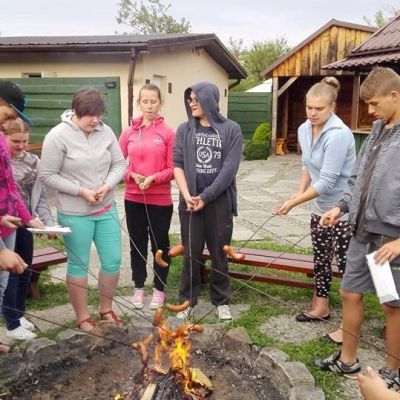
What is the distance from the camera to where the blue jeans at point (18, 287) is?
11.7 ft

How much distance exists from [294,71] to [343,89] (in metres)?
2.18

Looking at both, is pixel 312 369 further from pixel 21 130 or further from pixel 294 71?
pixel 294 71

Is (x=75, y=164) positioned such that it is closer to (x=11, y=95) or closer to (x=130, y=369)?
(x=11, y=95)

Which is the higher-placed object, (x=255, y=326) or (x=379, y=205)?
(x=379, y=205)

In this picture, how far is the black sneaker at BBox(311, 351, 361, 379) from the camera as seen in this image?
10.2 feet

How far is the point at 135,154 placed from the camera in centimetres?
404

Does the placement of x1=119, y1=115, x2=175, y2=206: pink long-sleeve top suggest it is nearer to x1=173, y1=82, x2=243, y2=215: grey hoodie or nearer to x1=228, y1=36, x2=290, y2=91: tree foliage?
x1=173, y1=82, x2=243, y2=215: grey hoodie

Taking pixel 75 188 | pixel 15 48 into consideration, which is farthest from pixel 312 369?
pixel 15 48

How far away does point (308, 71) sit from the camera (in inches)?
598

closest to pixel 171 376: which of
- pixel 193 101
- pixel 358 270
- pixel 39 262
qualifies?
pixel 358 270

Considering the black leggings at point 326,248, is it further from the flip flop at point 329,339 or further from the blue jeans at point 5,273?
the blue jeans at point 5,273

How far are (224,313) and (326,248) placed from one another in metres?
0.98

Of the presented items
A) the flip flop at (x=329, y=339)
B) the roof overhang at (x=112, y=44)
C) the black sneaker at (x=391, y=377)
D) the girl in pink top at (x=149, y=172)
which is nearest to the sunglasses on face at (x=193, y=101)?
the girl in pink top at (x=149, y=172)

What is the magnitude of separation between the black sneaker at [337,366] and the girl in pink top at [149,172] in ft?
4.51
